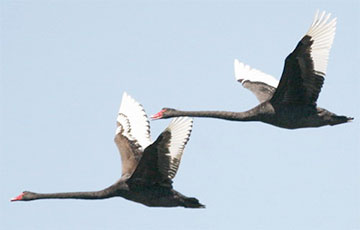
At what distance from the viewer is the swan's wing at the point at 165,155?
25.1 m

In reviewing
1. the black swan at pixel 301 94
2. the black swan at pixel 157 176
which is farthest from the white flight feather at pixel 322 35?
the black swan at pixel 157 176

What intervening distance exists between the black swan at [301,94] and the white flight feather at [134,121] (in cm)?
179

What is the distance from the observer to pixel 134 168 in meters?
27.5

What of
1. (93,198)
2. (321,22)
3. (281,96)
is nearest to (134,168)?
(93,198)

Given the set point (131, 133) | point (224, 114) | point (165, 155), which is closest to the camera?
point (165, 155)

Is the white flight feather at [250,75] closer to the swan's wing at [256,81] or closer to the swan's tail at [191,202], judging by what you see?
the swan's wing at [256,81]

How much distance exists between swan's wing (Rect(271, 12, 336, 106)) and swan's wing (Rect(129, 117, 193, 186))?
2.60 metres

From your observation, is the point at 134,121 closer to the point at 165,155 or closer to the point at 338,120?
the point at 165,155

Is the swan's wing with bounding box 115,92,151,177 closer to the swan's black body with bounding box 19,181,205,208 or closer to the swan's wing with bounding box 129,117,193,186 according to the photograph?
the swan's black body with bounding box 19,181,205,208

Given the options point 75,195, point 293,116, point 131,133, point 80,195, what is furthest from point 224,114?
point 75,195

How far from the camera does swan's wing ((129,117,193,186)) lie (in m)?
25.1

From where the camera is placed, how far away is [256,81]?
1228 inches

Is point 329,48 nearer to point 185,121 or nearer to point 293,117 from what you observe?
point 293,117

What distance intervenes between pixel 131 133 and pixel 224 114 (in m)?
3.03
